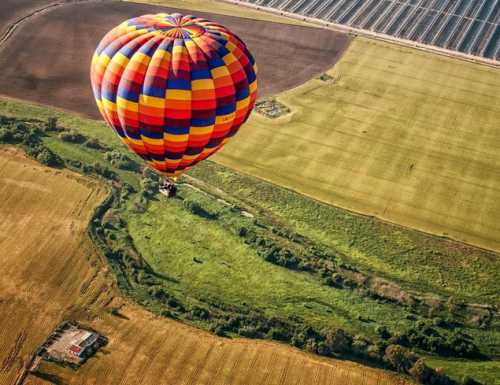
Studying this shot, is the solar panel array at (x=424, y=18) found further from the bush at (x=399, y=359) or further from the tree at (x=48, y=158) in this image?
the bush at (x=399, y=359)

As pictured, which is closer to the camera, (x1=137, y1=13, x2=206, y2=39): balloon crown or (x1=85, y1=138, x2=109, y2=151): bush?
(x1=137, y1=13, x2=206, y2=39): balloon crown

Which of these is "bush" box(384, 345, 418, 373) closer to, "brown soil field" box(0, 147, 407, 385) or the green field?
"brown soil field" box(0, 147, 407, 385)

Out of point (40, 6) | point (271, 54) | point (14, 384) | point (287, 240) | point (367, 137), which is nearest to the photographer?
point (14, 384)

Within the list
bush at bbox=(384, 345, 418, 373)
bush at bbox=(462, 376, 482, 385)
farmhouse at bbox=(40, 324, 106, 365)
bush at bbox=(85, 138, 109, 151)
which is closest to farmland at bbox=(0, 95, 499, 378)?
bush at bbox=(462, 376, 482, 385)

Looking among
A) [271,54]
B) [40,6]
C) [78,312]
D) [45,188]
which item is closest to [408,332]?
[78,312]

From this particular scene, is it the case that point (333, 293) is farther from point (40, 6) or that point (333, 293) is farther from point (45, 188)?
point (40, 6)

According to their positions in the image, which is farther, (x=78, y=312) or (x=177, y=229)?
(x=177, y=229)

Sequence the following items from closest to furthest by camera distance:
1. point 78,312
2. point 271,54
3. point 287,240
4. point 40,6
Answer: point 78,312 → point 287,240 → point 271,54 → point 40,6
